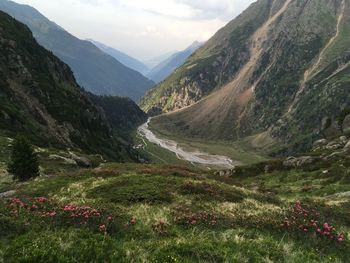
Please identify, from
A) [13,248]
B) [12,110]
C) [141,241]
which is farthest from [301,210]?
[12,110]

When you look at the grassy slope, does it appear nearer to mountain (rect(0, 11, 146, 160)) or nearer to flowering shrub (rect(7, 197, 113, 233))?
flowering shrub (rect(7, 197, 113, 233))

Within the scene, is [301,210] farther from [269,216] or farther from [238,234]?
[238,234]

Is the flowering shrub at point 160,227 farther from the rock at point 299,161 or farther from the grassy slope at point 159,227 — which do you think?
the rock at point 299,161

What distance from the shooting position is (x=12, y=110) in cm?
11262

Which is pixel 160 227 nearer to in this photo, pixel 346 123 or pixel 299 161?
pixel 299 161

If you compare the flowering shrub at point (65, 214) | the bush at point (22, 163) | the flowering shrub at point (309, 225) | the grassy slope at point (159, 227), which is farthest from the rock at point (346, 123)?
the flowering shrub at point (65, 214)

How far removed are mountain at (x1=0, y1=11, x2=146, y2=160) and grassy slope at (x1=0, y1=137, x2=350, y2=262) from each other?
69.0 metres

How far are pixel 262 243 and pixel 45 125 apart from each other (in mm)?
119936

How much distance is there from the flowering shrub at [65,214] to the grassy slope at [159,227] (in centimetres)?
6

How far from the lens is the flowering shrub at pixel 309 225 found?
20844 millimetres

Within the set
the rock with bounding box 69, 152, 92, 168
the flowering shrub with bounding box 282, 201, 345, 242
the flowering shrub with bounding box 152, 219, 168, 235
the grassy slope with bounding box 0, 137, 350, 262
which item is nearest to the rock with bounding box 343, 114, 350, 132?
the rock with bounding box 69, 152, 92, 168

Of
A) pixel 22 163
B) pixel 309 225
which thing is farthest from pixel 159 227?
pixel 22 163

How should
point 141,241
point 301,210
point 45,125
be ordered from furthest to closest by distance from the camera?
point 45,125
point 301,210
point 141,241

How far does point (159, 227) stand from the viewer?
2081 cm
